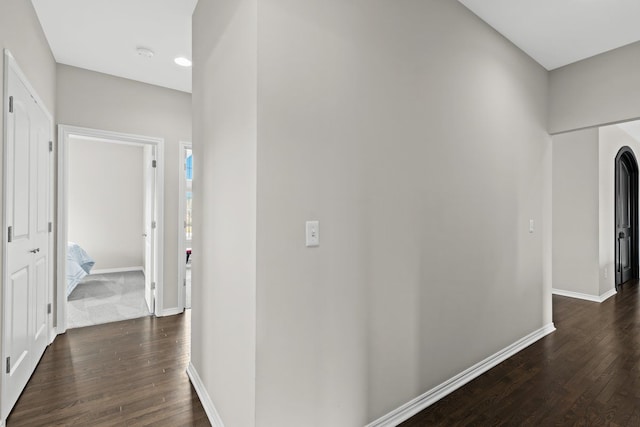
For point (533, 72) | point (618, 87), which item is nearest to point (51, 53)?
point (533, 72)

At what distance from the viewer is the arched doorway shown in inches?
203

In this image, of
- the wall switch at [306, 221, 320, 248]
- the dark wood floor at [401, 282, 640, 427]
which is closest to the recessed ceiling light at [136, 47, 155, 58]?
the wall switch at [306, 221, 320, 248]

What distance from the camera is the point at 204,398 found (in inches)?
79.9

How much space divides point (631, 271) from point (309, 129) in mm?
7186

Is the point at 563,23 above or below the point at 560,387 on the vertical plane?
above

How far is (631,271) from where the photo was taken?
5.71 meters

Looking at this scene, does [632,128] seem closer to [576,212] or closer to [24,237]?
[576,212]

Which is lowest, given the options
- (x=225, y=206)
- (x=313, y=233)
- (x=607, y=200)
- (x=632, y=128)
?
(x=313, y=233)

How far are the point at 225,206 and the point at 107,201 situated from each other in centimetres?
592

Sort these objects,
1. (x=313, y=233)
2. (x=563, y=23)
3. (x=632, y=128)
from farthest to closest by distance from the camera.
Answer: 1. (x=632, y=128)
2. (x=563, y=23)
3. (x=313, y=233)

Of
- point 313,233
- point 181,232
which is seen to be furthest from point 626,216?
point 181,232

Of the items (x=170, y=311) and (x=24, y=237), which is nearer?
(x=24, y=237)

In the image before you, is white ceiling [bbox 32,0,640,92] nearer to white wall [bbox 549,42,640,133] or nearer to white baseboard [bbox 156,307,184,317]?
white wall [bbox 549,42,640,133]

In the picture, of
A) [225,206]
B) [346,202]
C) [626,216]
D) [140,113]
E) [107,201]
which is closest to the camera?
[346,202]
